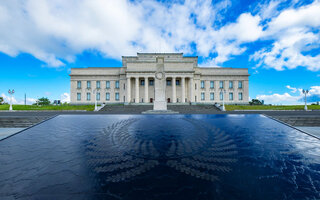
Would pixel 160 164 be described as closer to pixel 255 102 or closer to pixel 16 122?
pixel 16 122

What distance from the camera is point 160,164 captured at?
269cm

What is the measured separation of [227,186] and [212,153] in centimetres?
106

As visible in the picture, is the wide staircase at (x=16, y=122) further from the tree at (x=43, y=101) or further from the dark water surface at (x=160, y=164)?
the tree at (x=43, y=101)

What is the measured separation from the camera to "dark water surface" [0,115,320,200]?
2016 mm

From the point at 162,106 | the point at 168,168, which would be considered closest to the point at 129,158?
the point at 168,168

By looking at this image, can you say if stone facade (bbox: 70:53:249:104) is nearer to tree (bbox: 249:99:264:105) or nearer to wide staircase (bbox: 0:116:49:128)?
tree (bbox: 249:99:264:105)

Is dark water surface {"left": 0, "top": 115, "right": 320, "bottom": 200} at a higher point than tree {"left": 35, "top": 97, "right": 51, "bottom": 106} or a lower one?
lower

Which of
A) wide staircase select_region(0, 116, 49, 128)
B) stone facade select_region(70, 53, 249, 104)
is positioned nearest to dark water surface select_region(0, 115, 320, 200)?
wide staircase select_region(0, 116, 49, 128)

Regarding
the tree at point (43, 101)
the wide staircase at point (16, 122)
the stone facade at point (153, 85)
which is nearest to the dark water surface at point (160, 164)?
the wide staircase at point (16, 122)

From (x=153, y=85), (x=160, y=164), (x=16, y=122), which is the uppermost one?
(x=153, y=85)

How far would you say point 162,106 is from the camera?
1938 cm

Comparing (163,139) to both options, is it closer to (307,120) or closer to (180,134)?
(180,134)

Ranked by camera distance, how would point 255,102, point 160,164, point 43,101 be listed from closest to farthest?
point 160,164 → point 43,101 → point 255,102

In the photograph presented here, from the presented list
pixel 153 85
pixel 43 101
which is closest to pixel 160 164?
pixel 153 85
